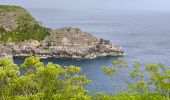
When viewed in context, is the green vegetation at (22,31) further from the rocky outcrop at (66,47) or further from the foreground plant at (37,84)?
the foreground plant at (37,84)

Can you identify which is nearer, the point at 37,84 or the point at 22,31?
the point at 37,84

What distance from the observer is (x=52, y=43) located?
176 meters

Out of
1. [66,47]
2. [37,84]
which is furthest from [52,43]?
[37,84]

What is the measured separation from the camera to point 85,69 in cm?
15225

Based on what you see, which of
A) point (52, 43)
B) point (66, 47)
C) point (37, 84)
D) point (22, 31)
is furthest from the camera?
point (22, 31)

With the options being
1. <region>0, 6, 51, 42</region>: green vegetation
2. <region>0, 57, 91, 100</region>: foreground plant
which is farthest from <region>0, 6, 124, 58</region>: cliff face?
<region>0, 57, 91, 100</region>: foreground plant

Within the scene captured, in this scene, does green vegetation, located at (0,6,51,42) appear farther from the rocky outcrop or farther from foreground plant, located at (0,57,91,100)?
foreground plant, located at (0,57,91,100)

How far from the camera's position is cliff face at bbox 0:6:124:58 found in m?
171

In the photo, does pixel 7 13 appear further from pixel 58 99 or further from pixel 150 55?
pixel 58 99

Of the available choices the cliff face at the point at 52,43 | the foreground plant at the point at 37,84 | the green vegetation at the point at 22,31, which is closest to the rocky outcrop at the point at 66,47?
→ the cliff face at the point at 52,43

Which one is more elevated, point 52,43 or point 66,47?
point 52,43

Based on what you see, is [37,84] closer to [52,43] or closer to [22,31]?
[52,43]

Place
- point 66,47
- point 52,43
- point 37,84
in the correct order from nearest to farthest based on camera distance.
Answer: point 37,84, point 66,47, point 52,43

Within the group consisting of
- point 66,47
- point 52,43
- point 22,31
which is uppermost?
point 22,31
